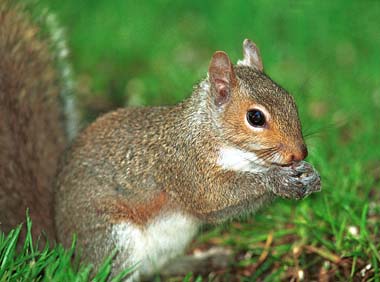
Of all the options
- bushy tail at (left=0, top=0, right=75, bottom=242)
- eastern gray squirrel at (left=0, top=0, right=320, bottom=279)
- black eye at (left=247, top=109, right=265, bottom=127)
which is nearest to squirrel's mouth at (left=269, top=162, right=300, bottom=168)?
eastern gray squirrel at (left=0, top=0, right=320, bottom=279)

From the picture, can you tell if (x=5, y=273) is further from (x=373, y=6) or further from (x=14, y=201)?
(x=373, y=6)

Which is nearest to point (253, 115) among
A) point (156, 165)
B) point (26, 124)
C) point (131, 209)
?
point (156, 165)

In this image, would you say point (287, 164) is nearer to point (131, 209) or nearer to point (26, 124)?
point (131, 209)

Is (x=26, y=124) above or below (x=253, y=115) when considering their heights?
below

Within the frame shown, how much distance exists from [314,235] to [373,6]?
120 inches

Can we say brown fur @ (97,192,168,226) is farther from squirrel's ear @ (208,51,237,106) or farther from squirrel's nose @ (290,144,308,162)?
squirrel's nose @ (290,144,308,162)

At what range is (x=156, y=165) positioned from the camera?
10.9 ft

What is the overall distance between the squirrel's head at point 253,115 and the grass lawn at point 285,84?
623 mm

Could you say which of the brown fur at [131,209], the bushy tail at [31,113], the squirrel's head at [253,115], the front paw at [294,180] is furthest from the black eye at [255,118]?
the bushy tail at [31,113]

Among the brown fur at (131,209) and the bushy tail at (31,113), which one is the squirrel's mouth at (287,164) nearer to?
the brown fur at (131,209)

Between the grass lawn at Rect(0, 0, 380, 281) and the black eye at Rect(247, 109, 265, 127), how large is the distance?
70 cm

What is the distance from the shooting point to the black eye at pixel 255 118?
9.60ft

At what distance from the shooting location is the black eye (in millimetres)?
2926

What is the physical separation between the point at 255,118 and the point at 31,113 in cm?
127
